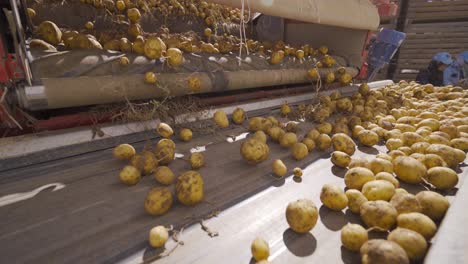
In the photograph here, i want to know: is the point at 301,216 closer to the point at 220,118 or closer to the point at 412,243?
the point at 412,243

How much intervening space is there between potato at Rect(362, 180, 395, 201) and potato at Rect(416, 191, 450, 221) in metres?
0.16

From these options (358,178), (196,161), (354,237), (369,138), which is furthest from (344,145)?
(196,161)

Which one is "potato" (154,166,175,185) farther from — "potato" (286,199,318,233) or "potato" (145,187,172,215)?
"potato" (286,199,318,233)

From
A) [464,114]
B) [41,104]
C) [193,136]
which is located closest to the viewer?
[41,104]

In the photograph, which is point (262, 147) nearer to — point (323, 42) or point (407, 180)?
point (407, 180)

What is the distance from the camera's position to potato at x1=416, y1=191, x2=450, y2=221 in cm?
149

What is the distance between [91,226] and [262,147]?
53.3 inches

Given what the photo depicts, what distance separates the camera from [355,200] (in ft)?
5.29

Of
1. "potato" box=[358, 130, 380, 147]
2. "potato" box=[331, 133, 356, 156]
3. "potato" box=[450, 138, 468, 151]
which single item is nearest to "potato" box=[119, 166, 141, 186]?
"potato" box=[331, 133, 356, 156]

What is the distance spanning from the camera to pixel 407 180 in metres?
1.97

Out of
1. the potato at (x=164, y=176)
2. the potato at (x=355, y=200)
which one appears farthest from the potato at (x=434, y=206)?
the potato at (x=164, y=176)

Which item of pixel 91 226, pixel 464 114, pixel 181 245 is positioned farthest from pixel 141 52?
pixel 464 114

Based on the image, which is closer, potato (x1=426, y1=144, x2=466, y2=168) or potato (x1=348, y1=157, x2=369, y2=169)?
potato (x1=348, y1=157, x2=369, y2=169)

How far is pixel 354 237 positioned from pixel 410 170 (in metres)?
0.95
